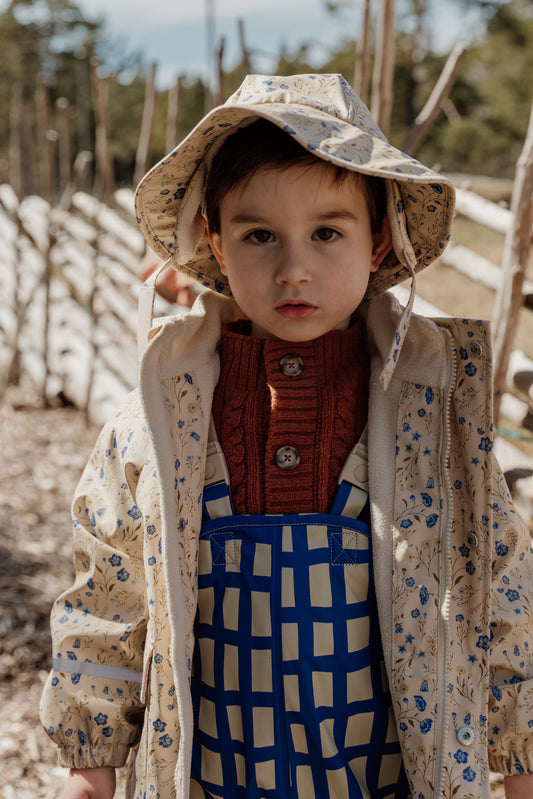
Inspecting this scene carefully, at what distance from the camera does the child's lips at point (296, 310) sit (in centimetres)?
111

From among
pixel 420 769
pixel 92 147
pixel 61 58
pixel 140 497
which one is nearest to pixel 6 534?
pixel 140 497

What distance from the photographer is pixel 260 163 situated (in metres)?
1.10

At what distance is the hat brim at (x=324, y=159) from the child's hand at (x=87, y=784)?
0.79 m

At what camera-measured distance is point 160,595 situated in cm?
108

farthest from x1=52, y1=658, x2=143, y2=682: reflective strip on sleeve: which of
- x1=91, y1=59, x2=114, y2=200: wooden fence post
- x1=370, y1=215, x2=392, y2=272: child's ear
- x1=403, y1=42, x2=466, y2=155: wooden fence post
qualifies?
x1=91, y1=59, x2=114, y2=200: wooden fence post

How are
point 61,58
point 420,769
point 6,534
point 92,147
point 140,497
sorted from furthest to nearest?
point 61,58, point 92,147, point 6,534, point 140,497, point 420,769

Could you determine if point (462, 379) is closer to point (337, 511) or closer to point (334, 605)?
point (337, 511)

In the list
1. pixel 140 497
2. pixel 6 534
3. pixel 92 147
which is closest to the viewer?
pixel 140 497

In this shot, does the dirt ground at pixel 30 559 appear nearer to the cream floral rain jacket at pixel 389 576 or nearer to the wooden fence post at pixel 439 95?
the cream floral rain jacket at pixel 389 576

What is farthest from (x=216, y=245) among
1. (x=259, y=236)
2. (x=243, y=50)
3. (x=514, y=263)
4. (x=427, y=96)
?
(x=427, y=96)

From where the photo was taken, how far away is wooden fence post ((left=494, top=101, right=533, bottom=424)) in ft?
7.40

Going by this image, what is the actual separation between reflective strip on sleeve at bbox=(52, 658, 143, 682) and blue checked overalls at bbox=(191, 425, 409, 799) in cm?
12

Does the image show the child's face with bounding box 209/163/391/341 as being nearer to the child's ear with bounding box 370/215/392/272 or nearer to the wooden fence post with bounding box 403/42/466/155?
the child's ear with bounding box 370/215/392/272

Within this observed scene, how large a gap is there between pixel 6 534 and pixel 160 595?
2.69 meters
